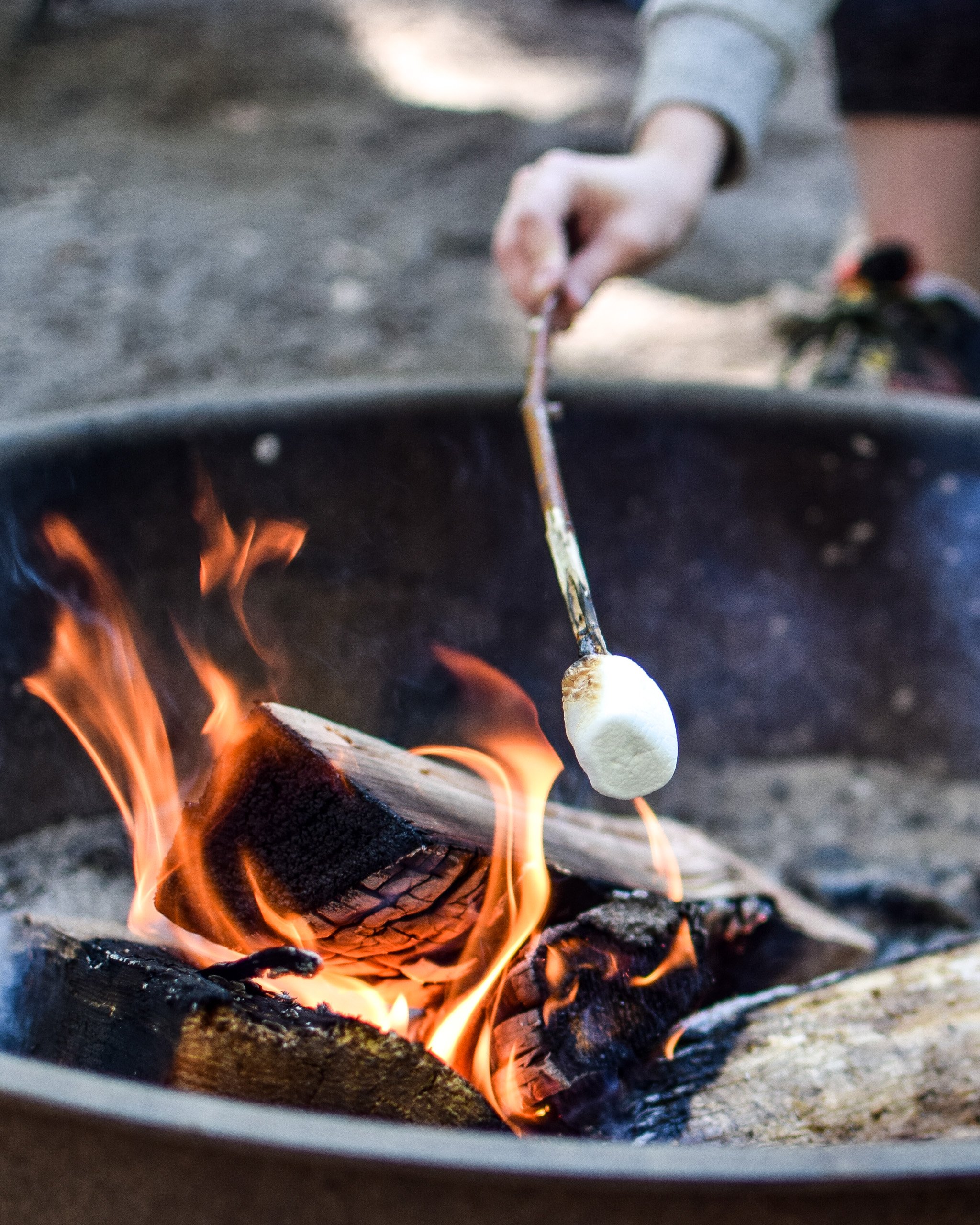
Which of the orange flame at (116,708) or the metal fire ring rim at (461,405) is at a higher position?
the metal fire ring rim at (461,405)

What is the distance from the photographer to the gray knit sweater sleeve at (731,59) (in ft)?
4.69

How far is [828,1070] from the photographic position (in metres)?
0.78

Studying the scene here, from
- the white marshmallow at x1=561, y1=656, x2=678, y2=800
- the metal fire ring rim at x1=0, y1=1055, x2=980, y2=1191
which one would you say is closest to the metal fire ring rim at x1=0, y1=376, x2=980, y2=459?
the white marshmallow at x1=561, y1=656, x2=678, y2=800

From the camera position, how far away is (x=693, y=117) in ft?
4.70

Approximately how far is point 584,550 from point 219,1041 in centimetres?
83

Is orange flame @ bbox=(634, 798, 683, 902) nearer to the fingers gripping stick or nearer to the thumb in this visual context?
the fingers gripping stick

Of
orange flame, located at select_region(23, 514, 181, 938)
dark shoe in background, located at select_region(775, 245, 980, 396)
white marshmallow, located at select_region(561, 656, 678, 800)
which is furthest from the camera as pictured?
dark shoe in background, located at select_region(775, 245, 980, 396)

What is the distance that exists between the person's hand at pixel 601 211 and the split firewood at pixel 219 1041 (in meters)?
0.81

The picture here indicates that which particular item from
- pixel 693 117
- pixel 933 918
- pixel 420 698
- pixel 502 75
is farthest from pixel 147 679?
pixel 502 75

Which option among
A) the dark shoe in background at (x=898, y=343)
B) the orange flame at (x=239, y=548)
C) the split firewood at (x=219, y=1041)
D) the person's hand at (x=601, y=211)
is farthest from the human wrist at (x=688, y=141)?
the split firewood at (x=219, y=1041)

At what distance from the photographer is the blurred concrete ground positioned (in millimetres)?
2623

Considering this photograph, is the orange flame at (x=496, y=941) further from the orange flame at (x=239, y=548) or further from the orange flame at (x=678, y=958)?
the orange flame at (x=239, y=548)

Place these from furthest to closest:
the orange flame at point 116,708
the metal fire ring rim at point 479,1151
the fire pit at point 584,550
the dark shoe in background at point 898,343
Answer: the dark shoe in background at point 898,343 → the fire pit at point 584,550 → the orange flame at point 116,708 → the metal fire ring rim at point 479,1151

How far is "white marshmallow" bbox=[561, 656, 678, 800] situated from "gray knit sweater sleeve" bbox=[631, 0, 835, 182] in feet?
3.50
